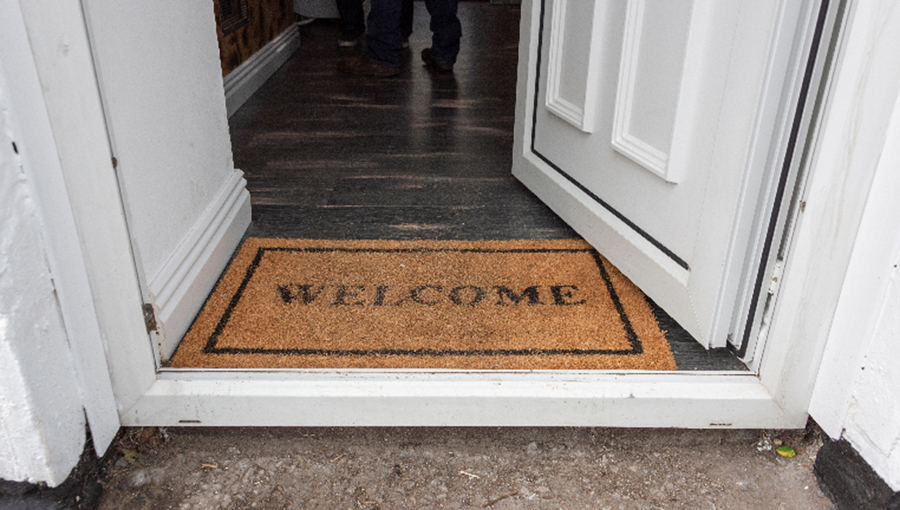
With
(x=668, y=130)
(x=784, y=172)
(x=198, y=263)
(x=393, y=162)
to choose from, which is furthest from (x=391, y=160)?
(x=784, y=172)

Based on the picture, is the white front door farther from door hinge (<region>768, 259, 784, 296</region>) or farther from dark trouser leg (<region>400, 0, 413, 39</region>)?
dark trouser leg (<region>400, 0, 413, 39</region>)

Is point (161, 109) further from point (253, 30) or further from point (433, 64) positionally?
point (433, 64)

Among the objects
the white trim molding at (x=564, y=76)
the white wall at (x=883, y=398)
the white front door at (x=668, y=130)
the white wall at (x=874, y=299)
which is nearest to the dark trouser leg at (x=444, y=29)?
the white front door at (x=668, y=130)

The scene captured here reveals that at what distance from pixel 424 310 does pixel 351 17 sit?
353 cm

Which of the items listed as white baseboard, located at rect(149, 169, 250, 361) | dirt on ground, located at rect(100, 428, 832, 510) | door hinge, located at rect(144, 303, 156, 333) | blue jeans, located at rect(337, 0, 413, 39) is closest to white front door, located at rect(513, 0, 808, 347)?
dirt on ground, located at rect(100, 428, 832, 510)

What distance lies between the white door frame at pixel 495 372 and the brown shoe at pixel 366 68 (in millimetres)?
2710

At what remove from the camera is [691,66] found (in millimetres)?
1143

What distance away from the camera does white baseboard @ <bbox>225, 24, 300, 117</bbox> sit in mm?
2802

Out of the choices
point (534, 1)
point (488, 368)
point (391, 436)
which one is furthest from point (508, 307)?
point (534, 1)

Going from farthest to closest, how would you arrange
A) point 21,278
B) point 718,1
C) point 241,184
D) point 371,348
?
1. point 241,184
2. point 371,348
3. point 718,1
4. point 21,278

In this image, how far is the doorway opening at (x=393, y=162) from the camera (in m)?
1.71

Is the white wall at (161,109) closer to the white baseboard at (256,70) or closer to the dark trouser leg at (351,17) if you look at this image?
the white baseboard at (256,70)

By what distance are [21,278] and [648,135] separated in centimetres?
113

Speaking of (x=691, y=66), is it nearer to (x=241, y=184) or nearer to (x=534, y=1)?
(x=534, y=1)
